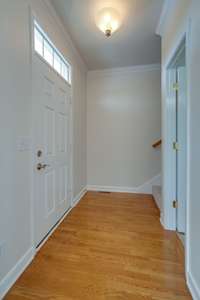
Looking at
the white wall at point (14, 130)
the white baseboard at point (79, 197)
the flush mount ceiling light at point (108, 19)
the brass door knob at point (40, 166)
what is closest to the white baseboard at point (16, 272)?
the white wall at point (14, 130)

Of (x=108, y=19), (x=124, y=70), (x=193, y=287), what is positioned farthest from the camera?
(x=124, y=70)

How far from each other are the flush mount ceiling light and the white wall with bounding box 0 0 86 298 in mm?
681

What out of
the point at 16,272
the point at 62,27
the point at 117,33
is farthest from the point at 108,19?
the point at 16,272

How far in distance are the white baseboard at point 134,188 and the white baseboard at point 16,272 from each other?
2.31 metres

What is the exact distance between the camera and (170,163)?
2170mm

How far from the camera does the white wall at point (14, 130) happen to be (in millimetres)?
1295

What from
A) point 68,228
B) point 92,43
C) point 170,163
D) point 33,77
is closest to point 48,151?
point 33,77

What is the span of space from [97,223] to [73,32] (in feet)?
9.11

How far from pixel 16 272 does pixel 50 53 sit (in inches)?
93.1

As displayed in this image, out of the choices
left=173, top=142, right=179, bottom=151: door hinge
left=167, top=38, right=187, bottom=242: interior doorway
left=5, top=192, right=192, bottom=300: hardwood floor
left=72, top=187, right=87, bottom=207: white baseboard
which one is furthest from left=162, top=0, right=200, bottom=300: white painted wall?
left=72, top=187, right=87, bottom=207: white baseboard

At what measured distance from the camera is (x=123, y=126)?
3803 mm

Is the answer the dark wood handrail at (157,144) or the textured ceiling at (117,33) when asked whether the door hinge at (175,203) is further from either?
the textured ceiling at (117,33)

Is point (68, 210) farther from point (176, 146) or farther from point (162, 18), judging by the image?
point (162, 18)

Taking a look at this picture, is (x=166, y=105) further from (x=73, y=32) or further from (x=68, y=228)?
(x=68, y=228)
